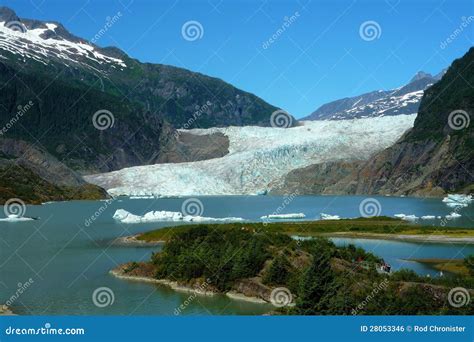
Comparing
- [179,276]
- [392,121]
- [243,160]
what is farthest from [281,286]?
[392,121]

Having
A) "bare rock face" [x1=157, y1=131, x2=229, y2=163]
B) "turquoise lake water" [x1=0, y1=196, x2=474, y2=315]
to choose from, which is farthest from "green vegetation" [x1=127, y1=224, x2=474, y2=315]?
"bare rock face" [x1=157, y1=131, x2=229, y2=163]

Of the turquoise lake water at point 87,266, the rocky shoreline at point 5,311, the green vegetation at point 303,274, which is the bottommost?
the rocky shoreline at point 5,311

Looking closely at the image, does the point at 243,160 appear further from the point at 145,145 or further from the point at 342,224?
the point at 145,145

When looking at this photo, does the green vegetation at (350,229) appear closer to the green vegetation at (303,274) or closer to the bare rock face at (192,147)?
the green vegetation at (303,274)

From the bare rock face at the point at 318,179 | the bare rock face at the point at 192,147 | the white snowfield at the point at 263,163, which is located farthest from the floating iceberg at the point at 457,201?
the bare rock face at the point at 192,147

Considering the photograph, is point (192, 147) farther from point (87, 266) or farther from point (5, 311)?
point (5, 311)

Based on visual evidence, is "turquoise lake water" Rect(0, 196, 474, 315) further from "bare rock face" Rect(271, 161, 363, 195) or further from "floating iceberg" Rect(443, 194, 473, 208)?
"bare rock face" Rect(271, 161, 363, 195)
